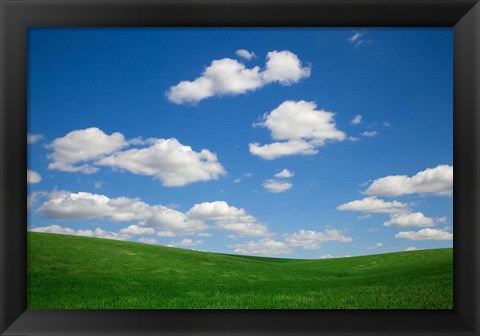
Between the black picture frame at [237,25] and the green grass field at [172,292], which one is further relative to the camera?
the green grass field at [172,292]

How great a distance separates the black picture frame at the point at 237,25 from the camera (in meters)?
2.65

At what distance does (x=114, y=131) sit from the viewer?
4699 mm

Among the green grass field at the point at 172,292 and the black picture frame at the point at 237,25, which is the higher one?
the black picture frame at the point at 237,25

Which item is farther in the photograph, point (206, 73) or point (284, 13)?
point (206, 73)

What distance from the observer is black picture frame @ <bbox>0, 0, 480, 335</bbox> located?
8.69 ft

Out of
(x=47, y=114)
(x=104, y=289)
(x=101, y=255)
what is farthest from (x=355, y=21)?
(x=101, y=255)

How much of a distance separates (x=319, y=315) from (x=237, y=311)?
53cm

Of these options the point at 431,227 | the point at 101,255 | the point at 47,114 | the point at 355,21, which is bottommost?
the point at 101,255

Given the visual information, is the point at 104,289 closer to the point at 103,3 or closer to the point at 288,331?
the point at 288,331

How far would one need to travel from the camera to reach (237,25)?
107 inches

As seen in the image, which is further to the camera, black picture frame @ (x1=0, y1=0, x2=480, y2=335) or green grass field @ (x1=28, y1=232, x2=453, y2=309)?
green grass field @ (x1=28, y1=232, x2=453, y2=309)

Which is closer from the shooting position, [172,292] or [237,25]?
[237,25]

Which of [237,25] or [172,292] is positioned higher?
[237,25]

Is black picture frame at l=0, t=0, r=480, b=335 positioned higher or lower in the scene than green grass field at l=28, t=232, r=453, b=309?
higher
